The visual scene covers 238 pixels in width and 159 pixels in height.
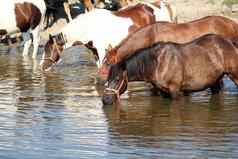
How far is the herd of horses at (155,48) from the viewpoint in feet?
37.2

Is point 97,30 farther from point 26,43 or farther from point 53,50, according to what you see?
point 26,43

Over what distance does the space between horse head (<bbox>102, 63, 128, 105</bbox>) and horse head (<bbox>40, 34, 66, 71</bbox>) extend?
3.61 meters

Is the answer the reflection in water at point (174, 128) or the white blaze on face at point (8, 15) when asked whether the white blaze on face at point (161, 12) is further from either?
the reflection in water at point (174, 128)

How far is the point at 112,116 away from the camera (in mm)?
10500

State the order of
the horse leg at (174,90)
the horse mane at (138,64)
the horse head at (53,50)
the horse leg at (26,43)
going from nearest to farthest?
1. the horse mane at (138,64)
2. the horse leg at (174,90)
3. the horse head at (53,50)
4. the horse leg at (26,43)

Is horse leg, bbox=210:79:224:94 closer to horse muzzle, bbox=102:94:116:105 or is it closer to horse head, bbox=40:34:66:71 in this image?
horse muzzle, bbox=102:94:116:105

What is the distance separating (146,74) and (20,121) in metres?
2.04

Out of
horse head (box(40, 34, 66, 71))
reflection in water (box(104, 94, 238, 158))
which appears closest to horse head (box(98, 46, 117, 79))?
reflection in water (box(104, 94, 238, 158))

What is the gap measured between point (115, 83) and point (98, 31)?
3312 mm

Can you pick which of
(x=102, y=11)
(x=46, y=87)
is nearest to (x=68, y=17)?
(x=102, y=11)

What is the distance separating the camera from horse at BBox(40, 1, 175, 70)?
14500 millimetres

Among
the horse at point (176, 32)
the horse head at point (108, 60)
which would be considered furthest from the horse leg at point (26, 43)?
the horse head at point (108, 60)

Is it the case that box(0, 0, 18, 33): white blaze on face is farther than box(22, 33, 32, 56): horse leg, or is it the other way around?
box(22, 33, 32, 56): horse leg

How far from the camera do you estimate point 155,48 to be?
37.8ft
